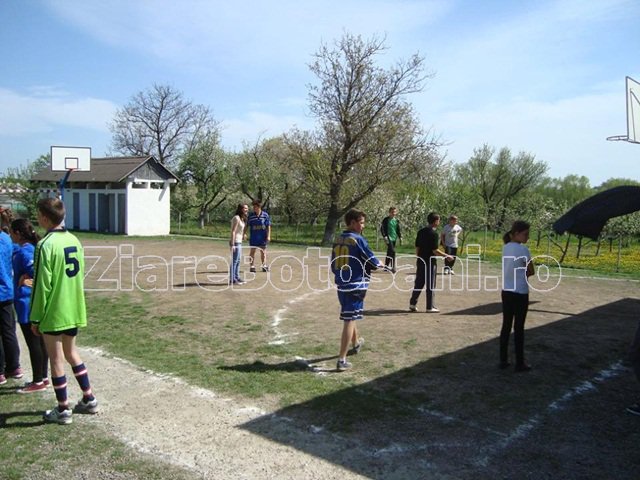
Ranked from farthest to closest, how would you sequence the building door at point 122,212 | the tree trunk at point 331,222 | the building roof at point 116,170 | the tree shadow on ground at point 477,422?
1. the building roof at point 116,170
2. the building door at point 122,212
3. the tree trunk at point 331,222
4. the tree shadow on ground at point 477,422

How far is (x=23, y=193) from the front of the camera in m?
36.4

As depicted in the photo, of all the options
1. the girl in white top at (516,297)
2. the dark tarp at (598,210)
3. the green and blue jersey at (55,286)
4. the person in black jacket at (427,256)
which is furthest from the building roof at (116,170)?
the girl in white top at (516,297)

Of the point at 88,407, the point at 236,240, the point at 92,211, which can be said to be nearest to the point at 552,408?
the point at 88,407

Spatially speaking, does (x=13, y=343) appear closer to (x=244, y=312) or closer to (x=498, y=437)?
(x=244, y=312)

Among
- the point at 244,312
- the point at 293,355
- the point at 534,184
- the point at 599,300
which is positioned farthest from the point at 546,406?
the point at 534,184

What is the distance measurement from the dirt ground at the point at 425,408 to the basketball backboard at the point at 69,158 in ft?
60.6

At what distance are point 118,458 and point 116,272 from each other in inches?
430

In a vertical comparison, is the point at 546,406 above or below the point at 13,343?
below

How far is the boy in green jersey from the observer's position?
4.64m

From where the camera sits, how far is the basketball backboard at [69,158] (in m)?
25.2

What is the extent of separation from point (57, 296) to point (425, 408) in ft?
11.9

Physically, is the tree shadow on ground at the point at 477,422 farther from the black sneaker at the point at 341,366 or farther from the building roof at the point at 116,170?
the building roof at the point at 116,170

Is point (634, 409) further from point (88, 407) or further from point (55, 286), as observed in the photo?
point (55, 286)

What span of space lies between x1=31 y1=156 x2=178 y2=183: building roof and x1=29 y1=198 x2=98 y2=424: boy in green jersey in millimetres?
24548
